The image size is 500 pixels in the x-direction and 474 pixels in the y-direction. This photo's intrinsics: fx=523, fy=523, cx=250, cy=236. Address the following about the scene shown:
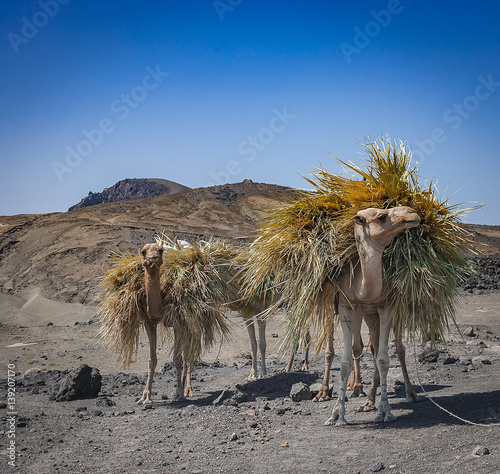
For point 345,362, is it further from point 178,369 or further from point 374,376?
point 178,369

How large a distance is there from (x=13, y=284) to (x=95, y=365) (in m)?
14.3

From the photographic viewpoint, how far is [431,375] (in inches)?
360

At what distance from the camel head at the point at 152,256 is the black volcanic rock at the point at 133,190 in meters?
74.6

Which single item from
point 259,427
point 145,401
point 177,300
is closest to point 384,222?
point 259,427

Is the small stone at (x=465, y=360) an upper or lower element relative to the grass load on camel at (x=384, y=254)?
lower

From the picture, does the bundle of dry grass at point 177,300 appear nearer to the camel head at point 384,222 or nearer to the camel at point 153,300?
the camel at point 153,300

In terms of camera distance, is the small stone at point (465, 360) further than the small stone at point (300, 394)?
Yes

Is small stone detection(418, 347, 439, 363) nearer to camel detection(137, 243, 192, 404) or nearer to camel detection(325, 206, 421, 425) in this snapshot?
camel detection(325, 206, 421, 425)

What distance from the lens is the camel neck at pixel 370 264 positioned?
600cm

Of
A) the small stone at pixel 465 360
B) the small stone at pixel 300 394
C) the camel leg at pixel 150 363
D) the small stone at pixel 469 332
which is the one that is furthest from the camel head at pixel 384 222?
the small stone at pixel 469 332

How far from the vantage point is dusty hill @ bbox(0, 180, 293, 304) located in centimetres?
2517

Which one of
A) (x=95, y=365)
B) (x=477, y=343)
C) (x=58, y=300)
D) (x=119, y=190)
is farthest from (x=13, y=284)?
(x=119, y=190)

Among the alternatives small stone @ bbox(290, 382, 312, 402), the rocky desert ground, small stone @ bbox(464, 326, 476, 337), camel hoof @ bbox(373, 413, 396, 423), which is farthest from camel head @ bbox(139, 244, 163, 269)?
small stone @ bbox(464, 326, 476, 337)

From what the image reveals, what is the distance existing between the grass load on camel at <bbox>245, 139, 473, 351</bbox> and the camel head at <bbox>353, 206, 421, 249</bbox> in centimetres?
38
